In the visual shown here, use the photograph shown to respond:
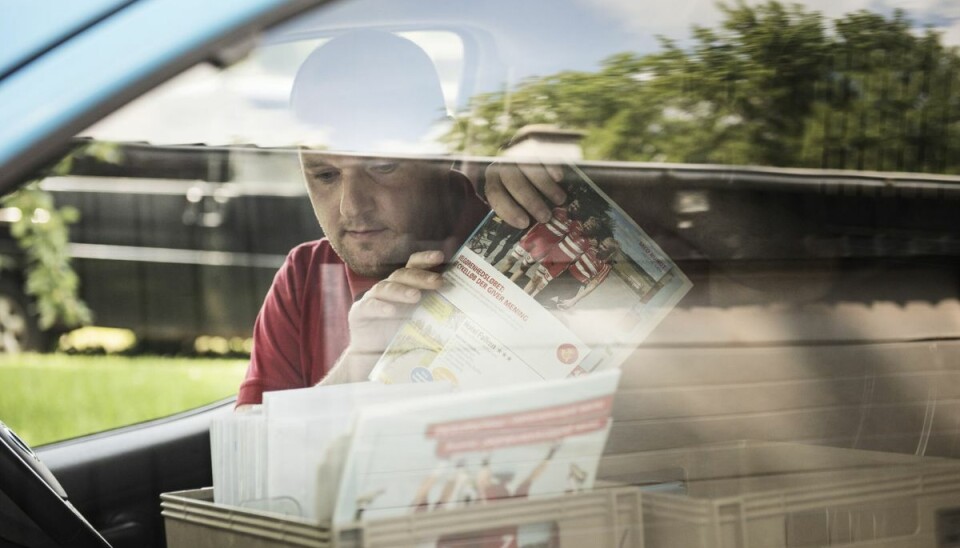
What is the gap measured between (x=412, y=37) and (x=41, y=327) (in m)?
0.55

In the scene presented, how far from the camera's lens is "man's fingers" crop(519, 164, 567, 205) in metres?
1.48

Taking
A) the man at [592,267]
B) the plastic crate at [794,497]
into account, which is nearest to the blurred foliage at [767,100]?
the man at [592,267]

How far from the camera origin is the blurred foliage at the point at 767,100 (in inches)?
56.6

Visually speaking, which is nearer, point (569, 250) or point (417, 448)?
point (417, 448)

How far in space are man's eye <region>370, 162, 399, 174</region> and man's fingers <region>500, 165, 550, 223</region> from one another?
0.52ft

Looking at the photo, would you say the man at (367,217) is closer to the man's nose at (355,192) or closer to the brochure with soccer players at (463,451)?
the man's nose at (355,192)

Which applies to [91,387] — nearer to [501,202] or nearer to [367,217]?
[367,217]

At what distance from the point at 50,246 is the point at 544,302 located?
0.59 m

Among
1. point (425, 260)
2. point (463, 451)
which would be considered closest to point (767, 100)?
point (425, 260)

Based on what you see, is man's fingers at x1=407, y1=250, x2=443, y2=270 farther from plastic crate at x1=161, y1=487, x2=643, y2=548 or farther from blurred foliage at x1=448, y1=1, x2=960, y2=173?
plastic crate at x1=161, y1=487, x2=643, y2=548

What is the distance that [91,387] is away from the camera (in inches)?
63.5

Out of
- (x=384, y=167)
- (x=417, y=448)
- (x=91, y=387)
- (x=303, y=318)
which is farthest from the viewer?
(x=91, y=387)

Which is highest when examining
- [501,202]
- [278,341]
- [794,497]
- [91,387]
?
[501,202]

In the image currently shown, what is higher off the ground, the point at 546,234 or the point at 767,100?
the point at 767,100
